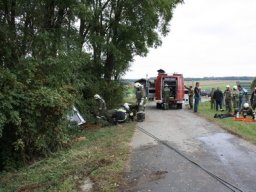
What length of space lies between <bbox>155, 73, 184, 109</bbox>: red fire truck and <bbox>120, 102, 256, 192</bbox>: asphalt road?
41.3 ft

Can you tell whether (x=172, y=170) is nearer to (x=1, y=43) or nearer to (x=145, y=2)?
(x=1, y=43)

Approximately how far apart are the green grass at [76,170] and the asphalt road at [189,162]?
38cm

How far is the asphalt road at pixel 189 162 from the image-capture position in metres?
9.16

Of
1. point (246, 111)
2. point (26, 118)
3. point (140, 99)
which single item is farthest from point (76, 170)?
point (246, 111)

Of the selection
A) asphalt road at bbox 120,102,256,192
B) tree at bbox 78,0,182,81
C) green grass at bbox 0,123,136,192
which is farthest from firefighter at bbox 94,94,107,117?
green grass at bbox 0,123,136,192

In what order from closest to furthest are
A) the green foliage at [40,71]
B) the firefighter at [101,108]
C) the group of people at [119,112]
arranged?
the green foliage at [40,71], the group of people at [119,112], the firefighter at [101,108]

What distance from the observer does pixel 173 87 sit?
30922 millimetres

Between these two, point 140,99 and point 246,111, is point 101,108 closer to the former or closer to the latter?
point 140,99

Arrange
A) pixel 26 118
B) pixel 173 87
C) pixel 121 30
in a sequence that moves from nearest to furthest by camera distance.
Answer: pixel 26 118, pixel 121 30, pixel 173 87

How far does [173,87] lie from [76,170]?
20.7 meters

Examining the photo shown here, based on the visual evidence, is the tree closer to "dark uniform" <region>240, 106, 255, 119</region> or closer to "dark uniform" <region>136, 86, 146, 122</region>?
"dark uniform" <region>136, 86, 146, 122</region>

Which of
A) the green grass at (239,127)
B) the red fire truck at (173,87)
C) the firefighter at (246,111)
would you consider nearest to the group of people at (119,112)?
the green grass at (239,127)

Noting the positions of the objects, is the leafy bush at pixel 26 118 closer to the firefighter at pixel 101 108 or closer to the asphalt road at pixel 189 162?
the asphalt road at pixel 189 162

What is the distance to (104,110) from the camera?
2078cm
